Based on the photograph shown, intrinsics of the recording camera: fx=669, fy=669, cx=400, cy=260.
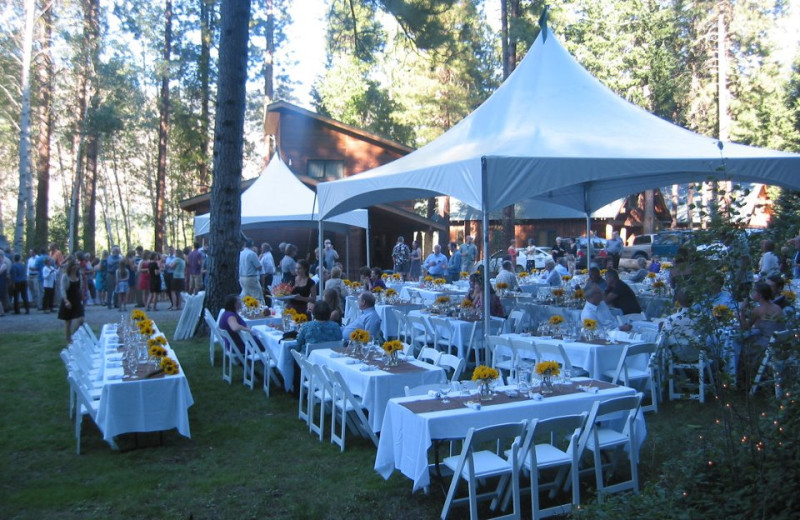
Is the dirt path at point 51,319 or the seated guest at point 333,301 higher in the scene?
the seated guest at point 333,301

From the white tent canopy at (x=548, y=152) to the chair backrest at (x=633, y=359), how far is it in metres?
1.73

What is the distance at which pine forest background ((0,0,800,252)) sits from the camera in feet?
71.0

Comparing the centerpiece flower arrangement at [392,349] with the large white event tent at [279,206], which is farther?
the large white event tent at [279,206]

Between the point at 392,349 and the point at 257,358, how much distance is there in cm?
254

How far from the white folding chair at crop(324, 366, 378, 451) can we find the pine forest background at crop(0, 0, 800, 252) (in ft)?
44.1

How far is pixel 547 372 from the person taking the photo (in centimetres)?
487

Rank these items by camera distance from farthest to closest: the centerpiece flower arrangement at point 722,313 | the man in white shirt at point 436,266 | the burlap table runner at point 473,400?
the man in white shirt at point 436,266
the burlap table runner at point 473,400
the centerpiece flower arrangement at point 722,313

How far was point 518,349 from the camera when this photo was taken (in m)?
7.13

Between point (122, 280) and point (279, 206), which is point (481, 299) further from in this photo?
point (122, 280)

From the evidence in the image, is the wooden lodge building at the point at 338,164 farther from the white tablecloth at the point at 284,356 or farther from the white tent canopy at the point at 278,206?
the white tablecloth at the point at 284,356

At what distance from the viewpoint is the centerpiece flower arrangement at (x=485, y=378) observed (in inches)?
183

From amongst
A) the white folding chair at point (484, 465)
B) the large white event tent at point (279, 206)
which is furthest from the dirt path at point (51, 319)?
the white folding chair at point (484, 465)

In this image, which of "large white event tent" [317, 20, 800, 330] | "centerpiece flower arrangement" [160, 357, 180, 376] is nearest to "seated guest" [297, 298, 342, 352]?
"centerpiece flower arrangement" [160, 357, 180, 376]

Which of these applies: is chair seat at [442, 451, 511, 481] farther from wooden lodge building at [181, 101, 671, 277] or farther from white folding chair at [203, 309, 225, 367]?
wooden lodge building at [181, 101, 671, 277]
